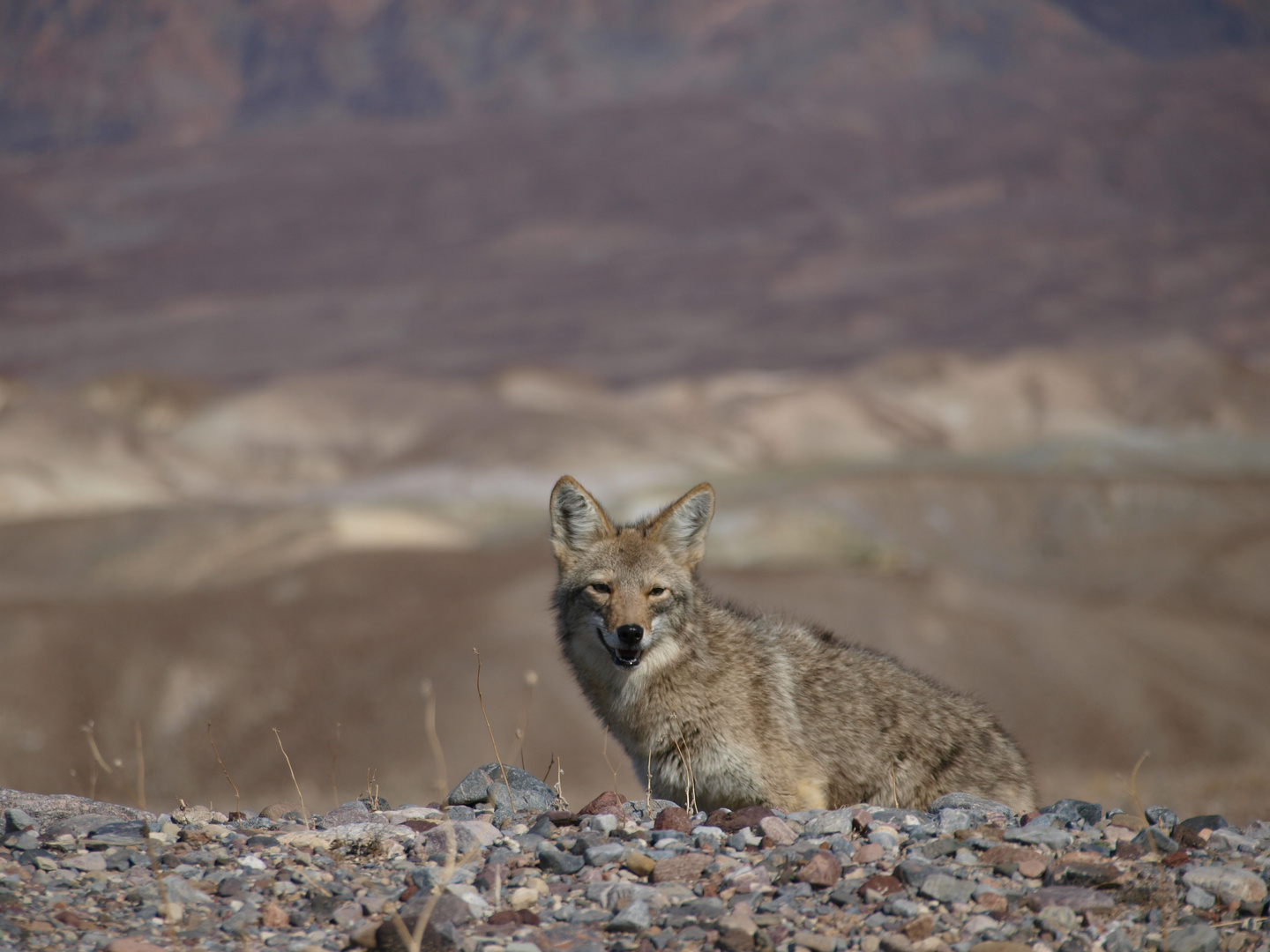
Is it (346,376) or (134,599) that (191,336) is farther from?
(134,599)

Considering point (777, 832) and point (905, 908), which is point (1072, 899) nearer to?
point (905, 908)

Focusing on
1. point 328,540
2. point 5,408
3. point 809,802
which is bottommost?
point 809,802

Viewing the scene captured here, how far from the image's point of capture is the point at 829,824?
5.89 metres

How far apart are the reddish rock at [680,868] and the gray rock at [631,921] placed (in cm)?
42

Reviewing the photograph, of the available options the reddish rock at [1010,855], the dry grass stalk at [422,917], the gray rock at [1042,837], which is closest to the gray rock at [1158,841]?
the gray rock at [1042,837]

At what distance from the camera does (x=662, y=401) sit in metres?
101

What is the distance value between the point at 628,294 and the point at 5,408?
10922 centimetres

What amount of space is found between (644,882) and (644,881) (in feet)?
0.10

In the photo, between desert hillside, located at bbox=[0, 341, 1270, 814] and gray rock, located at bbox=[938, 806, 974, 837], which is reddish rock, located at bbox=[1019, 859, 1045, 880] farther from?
desert hillside, located at bbox=[0, 341, 1270, 814]

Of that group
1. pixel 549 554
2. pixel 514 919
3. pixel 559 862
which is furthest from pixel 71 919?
pixel 549 554

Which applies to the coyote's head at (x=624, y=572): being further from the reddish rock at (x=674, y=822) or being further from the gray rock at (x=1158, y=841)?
the gray rock at (x=1158, y=841)

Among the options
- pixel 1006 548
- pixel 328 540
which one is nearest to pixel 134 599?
pixel 328 540

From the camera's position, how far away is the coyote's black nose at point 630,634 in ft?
22.1

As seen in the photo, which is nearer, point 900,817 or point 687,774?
point 900,817
